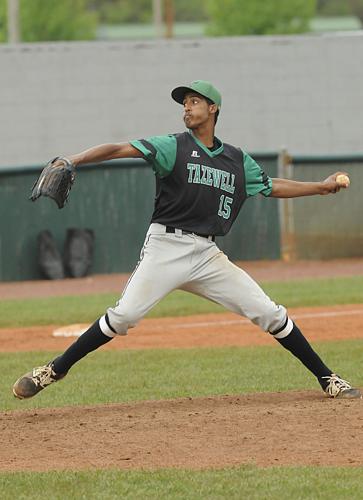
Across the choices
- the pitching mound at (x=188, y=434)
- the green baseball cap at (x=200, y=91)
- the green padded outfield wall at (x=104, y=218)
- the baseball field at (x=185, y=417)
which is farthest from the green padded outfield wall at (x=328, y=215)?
the green baseball cap at (x=200, y=91)

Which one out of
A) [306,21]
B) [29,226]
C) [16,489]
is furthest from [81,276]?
[306,21]

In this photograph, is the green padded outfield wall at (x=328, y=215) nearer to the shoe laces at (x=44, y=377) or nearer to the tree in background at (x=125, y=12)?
the shoe laces at (x=44, y=377)

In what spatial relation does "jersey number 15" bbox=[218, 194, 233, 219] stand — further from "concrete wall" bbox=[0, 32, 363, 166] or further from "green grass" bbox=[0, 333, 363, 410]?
"concrete wall" bbox=[0, 32, 363, 166]

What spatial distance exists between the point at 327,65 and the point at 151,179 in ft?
18.4

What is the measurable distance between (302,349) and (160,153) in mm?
Result: 1568

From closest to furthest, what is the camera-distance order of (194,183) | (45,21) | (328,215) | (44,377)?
(194,183) < (44,377) < (328,215) < (45,21)

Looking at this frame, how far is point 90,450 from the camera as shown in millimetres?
6352

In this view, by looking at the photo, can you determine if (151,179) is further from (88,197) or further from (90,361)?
(90,361)

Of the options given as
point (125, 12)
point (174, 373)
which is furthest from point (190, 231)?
point (125, 12)

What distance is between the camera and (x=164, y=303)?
15.1 metres

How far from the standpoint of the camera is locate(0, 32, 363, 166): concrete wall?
22.7 metres

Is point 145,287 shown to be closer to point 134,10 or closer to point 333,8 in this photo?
point 134,10

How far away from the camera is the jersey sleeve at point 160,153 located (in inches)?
275

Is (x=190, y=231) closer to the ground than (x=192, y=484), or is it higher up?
higher up
